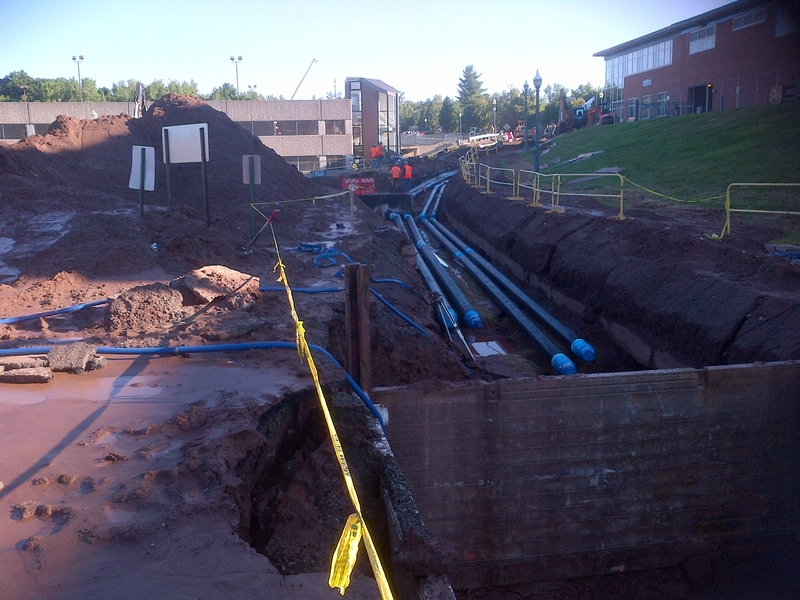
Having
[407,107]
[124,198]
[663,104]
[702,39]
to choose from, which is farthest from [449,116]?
[124,198]

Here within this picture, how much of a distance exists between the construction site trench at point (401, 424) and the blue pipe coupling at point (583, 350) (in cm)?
25

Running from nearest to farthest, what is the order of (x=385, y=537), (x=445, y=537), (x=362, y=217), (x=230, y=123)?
1. (x=385, y=537)
2. (x=445, y=537)
3. (x=362, y=217)
4. (x=230, y=123)

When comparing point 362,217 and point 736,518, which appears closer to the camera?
point 736,518

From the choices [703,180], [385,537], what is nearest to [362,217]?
[703,180]

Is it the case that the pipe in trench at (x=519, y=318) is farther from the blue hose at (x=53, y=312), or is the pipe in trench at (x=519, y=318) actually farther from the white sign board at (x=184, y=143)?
the white sign board at (x=184, y=143)

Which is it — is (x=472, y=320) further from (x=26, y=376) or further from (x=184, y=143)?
(x=26, y=376)

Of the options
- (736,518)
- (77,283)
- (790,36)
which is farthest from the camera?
(790,36)

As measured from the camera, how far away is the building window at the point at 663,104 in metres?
44.2

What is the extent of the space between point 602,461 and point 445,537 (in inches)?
88.9

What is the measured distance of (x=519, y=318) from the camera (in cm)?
1511

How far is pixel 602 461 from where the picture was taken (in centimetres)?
870

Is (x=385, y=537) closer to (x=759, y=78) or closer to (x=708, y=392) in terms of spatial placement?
(x=708, y=392)

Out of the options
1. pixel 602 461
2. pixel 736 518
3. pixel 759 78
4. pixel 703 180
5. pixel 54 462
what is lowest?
pixel 736 518

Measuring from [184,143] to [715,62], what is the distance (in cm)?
3575
